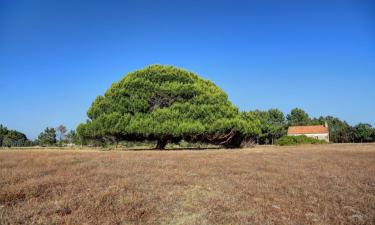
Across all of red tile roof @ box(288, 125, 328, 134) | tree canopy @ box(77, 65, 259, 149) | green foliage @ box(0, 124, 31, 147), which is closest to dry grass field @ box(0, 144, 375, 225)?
tree canopy @ box(77, 65, 259, 149)

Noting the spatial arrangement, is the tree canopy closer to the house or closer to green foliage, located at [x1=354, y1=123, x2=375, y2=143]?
green foliage, located at [x1=354, y1=123, x2=375, y2=143]

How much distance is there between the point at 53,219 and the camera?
631 centimetres

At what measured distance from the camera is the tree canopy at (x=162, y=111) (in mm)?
33562

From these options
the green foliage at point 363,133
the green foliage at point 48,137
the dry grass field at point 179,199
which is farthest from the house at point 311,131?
the dry grass field at point 179,199

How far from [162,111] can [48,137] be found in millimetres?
68379

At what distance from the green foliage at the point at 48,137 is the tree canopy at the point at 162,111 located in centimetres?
5832

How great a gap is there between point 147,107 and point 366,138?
79461 mm

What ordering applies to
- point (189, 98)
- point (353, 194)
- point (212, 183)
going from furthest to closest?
point (189, 98)
point (212, 183)
point (353, 194)

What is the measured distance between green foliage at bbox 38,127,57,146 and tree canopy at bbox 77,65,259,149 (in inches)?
2296

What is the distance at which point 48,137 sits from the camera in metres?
93.5

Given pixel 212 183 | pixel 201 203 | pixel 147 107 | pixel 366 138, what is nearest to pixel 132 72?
pixel 147 107

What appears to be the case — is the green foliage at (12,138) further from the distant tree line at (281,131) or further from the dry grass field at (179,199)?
the dry grass field at (179,199)

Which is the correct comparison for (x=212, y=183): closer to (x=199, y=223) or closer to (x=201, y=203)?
(x=201, y=203)

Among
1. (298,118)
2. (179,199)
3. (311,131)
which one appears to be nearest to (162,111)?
(179,199)
